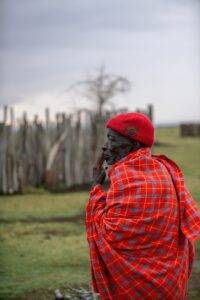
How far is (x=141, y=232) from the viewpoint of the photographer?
3.37m

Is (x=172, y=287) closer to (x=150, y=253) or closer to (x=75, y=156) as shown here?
(x=150, y=253)

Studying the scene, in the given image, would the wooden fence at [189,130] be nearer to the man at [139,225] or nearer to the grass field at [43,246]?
the grass field at [43,246]

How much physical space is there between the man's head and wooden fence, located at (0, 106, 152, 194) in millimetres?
9252

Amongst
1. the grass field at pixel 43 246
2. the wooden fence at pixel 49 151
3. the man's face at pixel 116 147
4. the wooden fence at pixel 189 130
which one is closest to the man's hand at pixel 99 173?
the man's face at pixel 116 147

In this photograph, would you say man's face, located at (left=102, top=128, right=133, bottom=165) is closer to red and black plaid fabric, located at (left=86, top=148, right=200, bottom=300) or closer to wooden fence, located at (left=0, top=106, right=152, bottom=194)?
red and black plaid fabric, located at (left=86, top=148, right=200, bottom=300)

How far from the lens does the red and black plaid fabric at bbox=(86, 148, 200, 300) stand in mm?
3387

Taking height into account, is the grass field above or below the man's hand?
below

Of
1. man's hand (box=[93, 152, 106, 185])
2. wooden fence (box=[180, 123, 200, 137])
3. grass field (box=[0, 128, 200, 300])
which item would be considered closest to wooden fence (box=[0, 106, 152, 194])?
grass field (box=[0, 128, 200, 300])

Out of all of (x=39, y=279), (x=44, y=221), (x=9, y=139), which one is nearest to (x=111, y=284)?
(x=39, y=279)

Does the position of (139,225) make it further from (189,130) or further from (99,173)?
(189,130)

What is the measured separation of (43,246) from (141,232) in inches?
192

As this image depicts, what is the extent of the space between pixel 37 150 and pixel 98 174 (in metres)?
9.68

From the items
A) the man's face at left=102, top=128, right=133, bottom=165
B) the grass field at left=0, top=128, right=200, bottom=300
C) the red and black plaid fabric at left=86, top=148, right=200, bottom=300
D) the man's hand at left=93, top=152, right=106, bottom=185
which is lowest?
the grass field at left=0, top=128, right=200, bottom=300

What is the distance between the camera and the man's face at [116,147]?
11.7 feet
